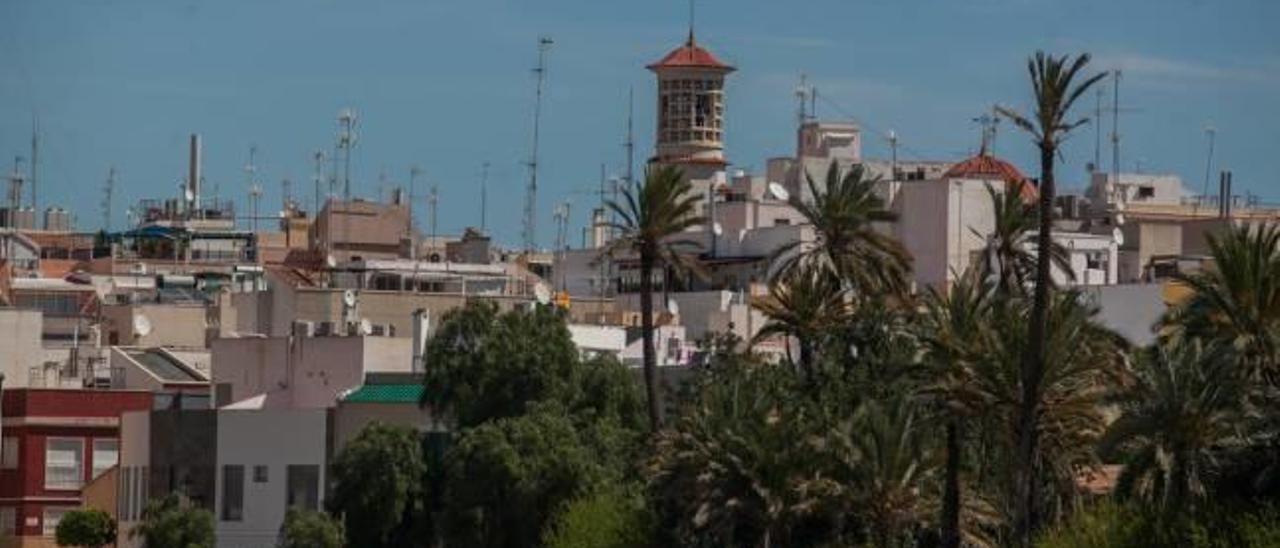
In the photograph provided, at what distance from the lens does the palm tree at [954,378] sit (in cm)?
6359

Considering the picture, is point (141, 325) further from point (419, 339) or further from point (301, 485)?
point (301, 485)

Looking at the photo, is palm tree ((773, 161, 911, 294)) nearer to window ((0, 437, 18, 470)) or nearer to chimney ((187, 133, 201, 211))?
window ((0, 437, 18, 470))

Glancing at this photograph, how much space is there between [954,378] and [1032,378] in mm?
2646

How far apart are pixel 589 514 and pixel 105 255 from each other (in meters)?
83.3

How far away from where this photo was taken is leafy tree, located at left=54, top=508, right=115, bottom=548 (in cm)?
9594

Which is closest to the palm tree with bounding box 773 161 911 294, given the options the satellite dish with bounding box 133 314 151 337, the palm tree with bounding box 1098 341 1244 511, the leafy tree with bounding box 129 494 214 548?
the palm tree with bounding box 1098 341 1244 511

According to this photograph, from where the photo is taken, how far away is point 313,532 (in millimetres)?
84250

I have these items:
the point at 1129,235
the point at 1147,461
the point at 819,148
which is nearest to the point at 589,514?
the point at 1147,461

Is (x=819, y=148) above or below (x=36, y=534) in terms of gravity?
above

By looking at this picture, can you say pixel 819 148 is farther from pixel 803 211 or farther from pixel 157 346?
pixel 803 211

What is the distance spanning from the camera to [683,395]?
81.0 meters

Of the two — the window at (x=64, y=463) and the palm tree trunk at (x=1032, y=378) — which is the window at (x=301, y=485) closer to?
the window at (x=64, y=463)

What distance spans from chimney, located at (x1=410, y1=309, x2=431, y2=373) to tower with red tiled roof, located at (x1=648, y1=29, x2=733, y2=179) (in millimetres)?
42988


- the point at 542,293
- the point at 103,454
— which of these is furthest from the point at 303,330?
the point at 542,293
